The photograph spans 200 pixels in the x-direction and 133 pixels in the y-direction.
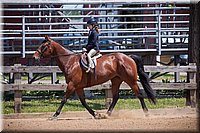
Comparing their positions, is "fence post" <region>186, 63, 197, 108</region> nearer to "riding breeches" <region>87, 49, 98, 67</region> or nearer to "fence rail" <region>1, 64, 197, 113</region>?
"fence rail" <region>1, 64, 197, 113</region>

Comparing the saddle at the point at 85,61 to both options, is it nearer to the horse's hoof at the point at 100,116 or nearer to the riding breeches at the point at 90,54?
the riding breeches at the point at 90,54

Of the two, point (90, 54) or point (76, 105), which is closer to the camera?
point (90, 54)

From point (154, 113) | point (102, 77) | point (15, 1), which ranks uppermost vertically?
point (15, 1)

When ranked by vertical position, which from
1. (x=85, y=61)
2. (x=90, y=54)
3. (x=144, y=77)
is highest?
(x=90, y=54)

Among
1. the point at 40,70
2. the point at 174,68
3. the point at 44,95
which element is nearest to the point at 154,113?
the point at 174,68

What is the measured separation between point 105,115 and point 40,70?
2488mm

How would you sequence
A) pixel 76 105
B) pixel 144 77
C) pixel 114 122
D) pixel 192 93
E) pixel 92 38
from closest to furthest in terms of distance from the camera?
pixel 114 122
pixel 92 38
pixel 144 77
pixel 192 93
pixel 76 105

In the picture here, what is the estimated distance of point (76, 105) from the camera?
14.2 m

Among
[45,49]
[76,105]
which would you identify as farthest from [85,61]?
[76,105]

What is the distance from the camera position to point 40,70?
13.2 meters

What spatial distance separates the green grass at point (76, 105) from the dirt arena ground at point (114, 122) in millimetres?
736

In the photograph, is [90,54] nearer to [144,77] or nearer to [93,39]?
[93,39]

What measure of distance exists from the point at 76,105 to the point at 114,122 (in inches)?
136

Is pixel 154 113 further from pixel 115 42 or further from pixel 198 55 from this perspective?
pixel 115 42
